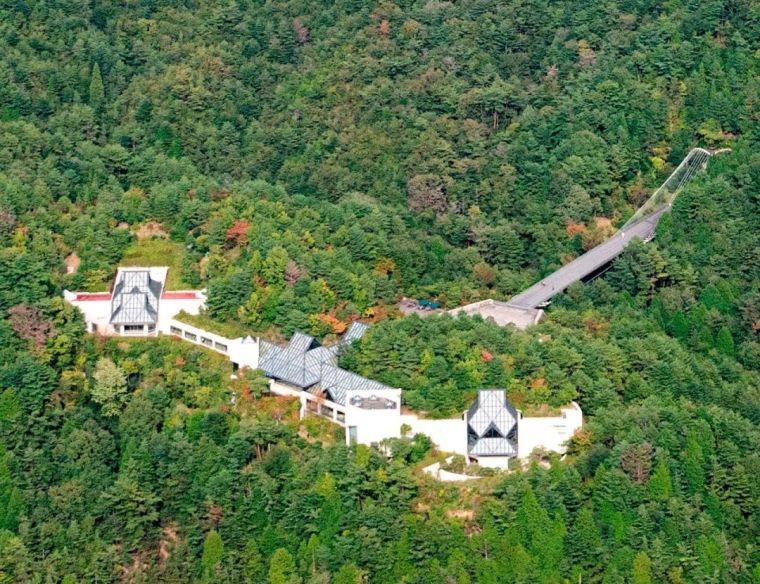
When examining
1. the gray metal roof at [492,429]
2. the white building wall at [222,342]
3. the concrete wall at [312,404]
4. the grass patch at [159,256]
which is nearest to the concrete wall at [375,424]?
the concrete wall at [312,404]

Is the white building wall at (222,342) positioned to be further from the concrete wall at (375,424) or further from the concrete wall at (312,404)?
the concrete wall at (375,424)

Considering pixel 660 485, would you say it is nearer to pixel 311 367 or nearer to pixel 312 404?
pixel 312 404

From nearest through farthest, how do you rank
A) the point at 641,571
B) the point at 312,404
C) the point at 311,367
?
the point at 641,571
the point at 312,404
the point at 311,367

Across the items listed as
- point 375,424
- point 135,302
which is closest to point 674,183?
point 375,424

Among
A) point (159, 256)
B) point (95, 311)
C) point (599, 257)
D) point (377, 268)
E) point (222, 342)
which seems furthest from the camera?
point (599, 257)

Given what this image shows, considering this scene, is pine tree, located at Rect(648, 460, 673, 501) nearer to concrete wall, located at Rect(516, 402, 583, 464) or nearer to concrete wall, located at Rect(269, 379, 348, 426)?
concrete wall, located at Rect(516, 402, 583, 464)

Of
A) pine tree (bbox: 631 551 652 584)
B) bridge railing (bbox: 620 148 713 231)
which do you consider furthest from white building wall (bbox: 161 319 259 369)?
bridge railing (bbox: 620 148 713 231)

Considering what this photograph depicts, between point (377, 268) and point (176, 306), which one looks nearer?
point (176, 306)
